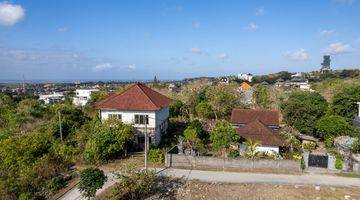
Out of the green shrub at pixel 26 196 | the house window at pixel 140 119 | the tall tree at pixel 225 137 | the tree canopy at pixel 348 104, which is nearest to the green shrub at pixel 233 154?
the tall tree at pixel 225 137

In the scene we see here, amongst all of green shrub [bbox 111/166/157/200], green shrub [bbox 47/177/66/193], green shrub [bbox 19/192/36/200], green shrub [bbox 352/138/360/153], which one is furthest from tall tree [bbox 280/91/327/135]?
green shrub [bbox 19/192/36/200]

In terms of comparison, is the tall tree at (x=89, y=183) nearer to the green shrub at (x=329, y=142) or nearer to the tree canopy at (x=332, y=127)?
the green shrub at (x=329, y=142)

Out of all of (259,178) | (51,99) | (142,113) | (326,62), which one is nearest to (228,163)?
(259,178)

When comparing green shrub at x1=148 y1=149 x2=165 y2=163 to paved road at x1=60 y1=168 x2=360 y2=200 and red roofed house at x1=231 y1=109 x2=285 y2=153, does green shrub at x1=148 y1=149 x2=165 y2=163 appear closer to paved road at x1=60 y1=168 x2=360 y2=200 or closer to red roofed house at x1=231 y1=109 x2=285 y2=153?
paved road at x1=60 y1=168 x2=360 y2=200

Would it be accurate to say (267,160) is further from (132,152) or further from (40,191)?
(40,191)

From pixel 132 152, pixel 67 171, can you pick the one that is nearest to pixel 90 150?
pixel 67 171

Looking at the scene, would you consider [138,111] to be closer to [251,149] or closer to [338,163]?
[251,149]
